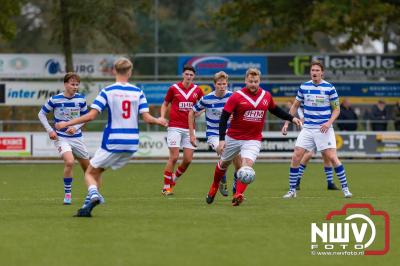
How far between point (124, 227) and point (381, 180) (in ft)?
39.1

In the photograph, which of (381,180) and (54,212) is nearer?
(54,212)

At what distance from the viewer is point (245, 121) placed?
15.5m

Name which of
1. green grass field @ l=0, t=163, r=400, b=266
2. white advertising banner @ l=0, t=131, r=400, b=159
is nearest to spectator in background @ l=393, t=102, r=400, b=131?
white advertising banner @ l=0, t=131, r=400, b=159

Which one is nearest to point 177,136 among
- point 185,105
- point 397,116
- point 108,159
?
point 185,105

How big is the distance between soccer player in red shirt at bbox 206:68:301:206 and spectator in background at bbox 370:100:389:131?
65.2 ft

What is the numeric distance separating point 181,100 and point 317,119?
246cm

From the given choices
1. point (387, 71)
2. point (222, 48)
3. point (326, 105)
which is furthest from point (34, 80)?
point (222, 48)

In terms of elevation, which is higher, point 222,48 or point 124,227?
point 222,48

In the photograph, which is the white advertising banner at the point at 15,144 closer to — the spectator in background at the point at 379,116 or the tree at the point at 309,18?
the spectator in background at the point at 379,116

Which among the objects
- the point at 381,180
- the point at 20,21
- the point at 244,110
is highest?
the point at 20,21

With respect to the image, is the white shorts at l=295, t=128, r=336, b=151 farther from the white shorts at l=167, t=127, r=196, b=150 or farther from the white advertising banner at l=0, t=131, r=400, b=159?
the white advertising banner at l=0, t=131, r=400, b=159

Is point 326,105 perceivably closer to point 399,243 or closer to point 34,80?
point 399,243

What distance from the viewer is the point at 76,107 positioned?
16359mm

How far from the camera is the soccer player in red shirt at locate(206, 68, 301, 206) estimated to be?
15.2 metres
